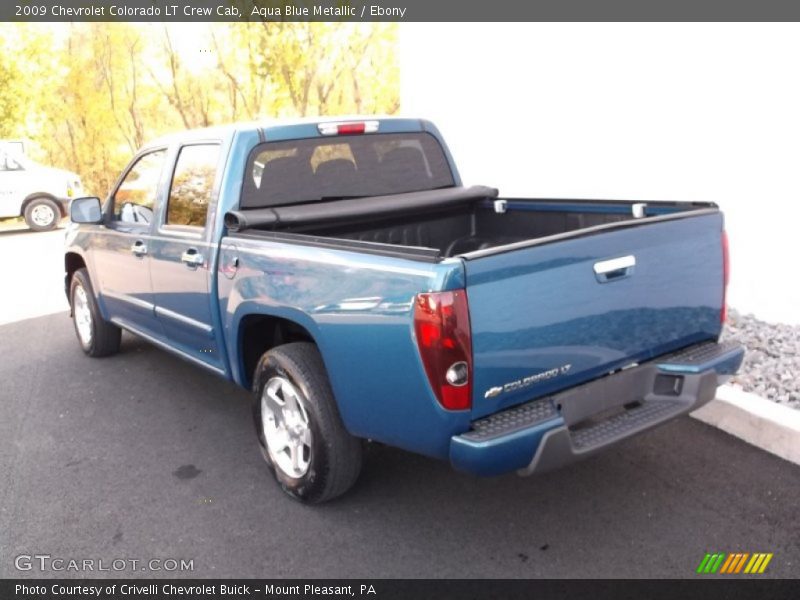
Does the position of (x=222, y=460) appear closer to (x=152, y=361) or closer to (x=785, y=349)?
(x=152, y=361)

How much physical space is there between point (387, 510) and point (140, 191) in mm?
3007

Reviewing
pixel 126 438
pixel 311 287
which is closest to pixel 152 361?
pixel 126 438

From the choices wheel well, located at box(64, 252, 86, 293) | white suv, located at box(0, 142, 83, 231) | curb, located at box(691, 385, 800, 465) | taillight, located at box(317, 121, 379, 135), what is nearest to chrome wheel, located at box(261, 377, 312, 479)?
taillight, located at box(317, 121, 379, 135)

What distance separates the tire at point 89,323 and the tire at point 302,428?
284 cm

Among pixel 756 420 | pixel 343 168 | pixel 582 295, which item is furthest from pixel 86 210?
pixel 756 420

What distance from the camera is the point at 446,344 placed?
8.64 feet

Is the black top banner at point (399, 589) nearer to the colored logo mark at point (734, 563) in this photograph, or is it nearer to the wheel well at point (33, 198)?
the colored logo mark at point (734, 563)

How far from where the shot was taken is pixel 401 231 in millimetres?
4547

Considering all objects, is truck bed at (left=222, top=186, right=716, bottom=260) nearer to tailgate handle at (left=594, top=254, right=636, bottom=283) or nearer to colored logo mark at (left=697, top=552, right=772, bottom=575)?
tailgate handle at (left=594, top=254, right=636, bottom=283)

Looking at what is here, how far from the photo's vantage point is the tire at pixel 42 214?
1700 centimetres

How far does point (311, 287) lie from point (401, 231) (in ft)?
4.76

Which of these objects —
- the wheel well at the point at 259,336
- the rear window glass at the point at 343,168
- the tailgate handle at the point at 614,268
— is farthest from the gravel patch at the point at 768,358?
the wheel well at the point at 259,336

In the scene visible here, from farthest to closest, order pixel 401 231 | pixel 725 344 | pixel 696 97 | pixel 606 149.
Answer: pixel 606 149, pixel 696 97, pixel 401 231, pixel 725 344

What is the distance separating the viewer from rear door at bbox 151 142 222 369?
13.5 feet
